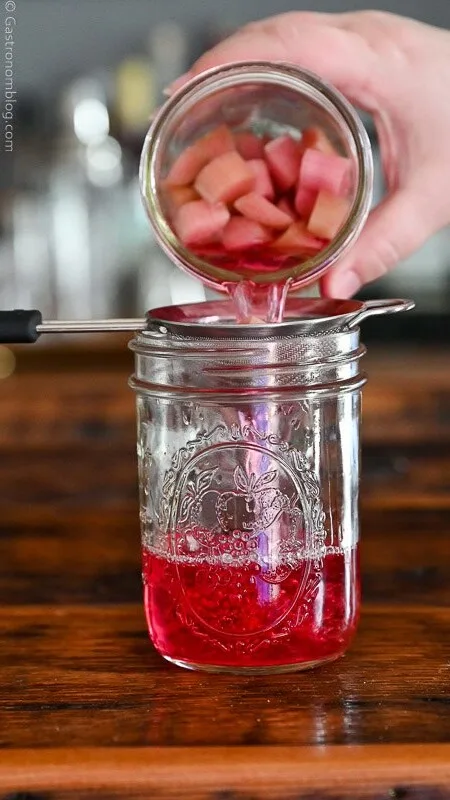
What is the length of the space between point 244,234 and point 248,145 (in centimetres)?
10

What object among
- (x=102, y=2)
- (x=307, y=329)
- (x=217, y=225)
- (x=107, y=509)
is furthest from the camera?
(x=102, y=2)

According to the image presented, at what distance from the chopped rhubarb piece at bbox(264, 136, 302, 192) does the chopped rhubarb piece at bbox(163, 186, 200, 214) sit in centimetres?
7

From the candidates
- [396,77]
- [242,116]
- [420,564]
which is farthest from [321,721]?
[420,564]

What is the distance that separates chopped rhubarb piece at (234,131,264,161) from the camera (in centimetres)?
91

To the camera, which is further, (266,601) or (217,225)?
(217,225)

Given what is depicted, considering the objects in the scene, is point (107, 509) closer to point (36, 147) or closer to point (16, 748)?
point (36, 147)

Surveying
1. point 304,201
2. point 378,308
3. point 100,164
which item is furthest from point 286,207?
point 100,164

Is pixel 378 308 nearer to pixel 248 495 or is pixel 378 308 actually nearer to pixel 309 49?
pixel 248 495

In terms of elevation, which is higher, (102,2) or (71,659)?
(102,2)

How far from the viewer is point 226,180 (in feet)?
2.80

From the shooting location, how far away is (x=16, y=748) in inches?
24.5

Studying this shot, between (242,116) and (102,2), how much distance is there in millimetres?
1872

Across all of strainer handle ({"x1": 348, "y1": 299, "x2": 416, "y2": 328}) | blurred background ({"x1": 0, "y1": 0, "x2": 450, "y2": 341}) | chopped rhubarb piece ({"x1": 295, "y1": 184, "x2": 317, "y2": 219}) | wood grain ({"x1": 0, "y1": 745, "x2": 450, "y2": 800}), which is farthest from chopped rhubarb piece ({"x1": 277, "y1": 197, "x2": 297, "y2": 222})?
blurred background ({"x1": 0, "y1": 0, "x2": 450, "y2": 341})

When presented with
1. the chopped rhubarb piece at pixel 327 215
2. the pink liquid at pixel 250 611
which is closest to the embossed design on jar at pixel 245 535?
the pink liquid at pixel 250 611
